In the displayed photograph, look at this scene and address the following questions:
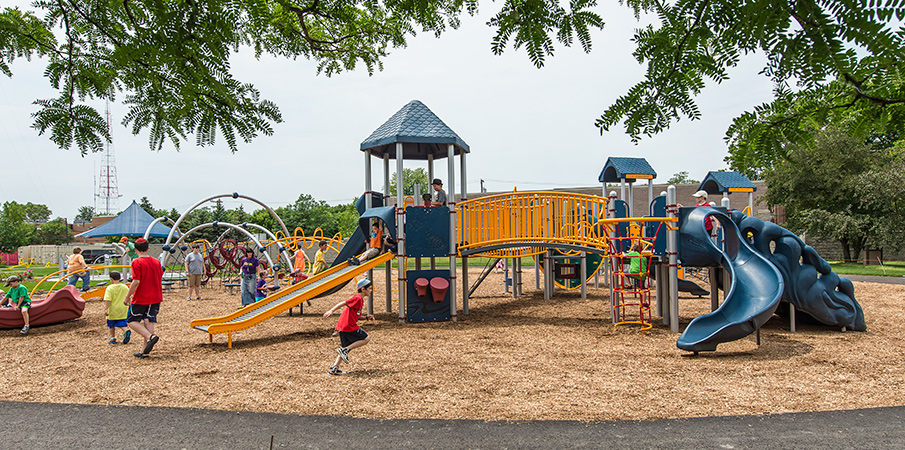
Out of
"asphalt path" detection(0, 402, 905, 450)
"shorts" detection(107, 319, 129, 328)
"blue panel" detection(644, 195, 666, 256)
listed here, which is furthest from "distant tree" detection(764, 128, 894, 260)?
"shorts" detection(107, 319, 129, 328)

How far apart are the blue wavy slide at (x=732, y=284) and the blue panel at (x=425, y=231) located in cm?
468

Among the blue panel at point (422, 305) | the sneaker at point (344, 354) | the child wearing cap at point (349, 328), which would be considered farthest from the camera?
the blue panel at point (422, 305)

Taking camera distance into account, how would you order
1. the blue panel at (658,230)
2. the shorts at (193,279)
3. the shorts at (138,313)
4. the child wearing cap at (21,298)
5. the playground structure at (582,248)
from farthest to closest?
the shorts at (193,279)
the child wearing cap at (21,298)
the blue panel at (658,230)
the playground structure at (582,248)
the shorts at (138,313)

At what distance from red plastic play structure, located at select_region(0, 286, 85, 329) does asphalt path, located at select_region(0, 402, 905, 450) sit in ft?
22.7

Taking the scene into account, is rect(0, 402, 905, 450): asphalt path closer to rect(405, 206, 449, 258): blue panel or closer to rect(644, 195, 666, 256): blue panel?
rect(644, 195, 666, 256): blue panel

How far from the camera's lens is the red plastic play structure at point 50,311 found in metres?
10.8

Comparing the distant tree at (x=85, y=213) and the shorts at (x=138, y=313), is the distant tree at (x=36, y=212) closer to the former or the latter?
the distant tree at (x=85, y=213)

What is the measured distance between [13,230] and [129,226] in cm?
4532

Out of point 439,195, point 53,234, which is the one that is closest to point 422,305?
point 439,195

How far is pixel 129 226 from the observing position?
2795 cm

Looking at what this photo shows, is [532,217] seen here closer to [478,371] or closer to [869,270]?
[478,371]

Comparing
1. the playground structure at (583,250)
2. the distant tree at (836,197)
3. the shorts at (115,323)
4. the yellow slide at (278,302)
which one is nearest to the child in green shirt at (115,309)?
the shorts at (115,323)

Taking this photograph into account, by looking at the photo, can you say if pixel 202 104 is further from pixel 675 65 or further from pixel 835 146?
pixel 835 146

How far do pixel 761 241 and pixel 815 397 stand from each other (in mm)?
4752
